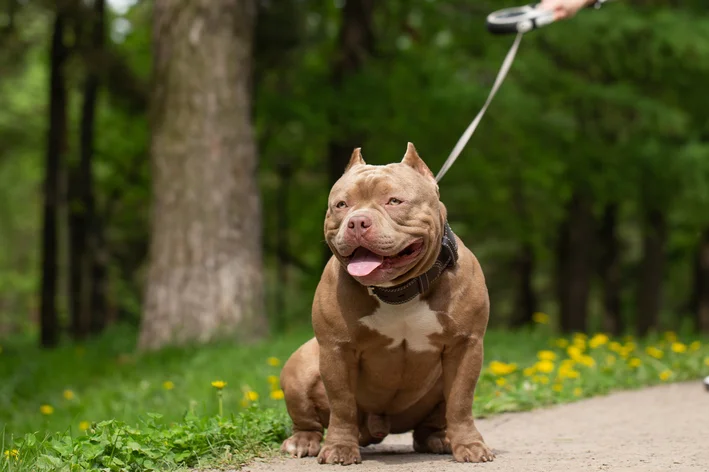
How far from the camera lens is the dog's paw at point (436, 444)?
15.6 ft

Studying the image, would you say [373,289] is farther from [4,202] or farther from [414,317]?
[4,202]

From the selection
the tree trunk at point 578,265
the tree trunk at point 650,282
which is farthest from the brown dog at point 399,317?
the tree trunk at point 650,282

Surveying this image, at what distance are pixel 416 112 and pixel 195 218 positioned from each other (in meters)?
5.03

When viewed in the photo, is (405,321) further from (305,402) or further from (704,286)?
(704,286)

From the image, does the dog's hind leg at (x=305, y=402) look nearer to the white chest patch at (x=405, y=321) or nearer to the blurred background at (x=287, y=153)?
the white chest patch at (x=405, y=321)

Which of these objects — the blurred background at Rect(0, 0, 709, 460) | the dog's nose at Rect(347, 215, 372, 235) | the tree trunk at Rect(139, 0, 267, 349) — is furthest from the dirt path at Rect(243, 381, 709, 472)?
the tree trunk at Rect(139, 0, 267, 349)

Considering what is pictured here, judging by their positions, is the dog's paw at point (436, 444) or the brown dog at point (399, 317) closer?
the brown dog at point (399, 317)

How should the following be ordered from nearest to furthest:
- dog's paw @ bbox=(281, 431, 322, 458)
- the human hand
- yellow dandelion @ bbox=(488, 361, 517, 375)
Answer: dog's paw @ bbox=(281, 431, 322, 458)
the human hand
yellow dandelion @ bbox=(488, 361, 517, 375)

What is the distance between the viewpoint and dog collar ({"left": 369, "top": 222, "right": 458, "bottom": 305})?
4.15 metres

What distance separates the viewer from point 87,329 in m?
18.1

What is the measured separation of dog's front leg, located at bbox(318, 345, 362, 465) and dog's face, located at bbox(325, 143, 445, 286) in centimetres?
50

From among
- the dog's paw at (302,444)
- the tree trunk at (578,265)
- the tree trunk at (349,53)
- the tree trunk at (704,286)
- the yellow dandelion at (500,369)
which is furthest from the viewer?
the tree trunk at (704,286)

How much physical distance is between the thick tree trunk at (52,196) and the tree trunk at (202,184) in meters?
6.02

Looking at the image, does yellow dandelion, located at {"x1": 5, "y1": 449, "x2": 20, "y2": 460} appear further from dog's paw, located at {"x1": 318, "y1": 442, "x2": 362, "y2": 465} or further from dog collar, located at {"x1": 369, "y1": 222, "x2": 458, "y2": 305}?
dog collar, located at {"x1": 369, "y1": 222, "x2": 458, "y2": 305}
